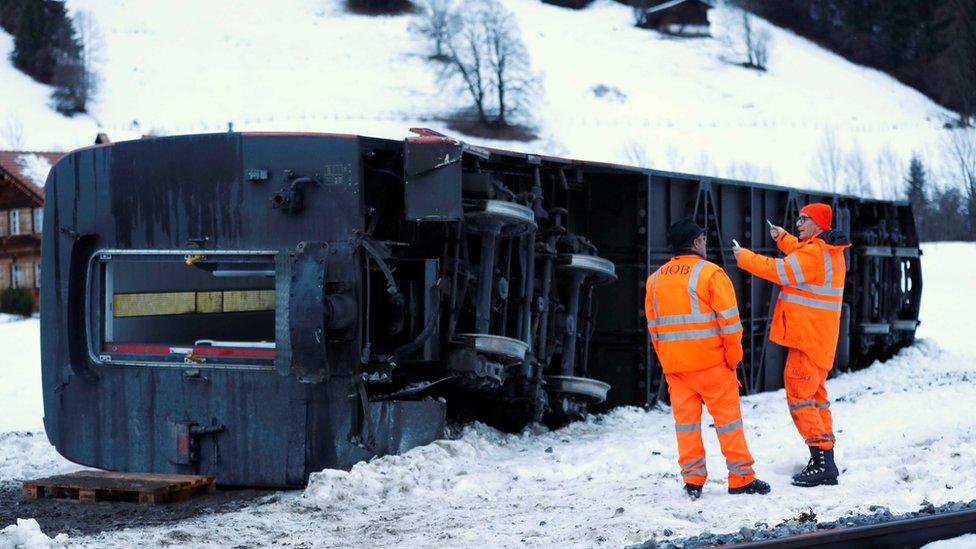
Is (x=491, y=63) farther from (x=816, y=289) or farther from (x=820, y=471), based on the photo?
(x=820, y=471)

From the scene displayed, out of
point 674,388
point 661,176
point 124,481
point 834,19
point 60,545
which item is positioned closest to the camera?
point 60,545

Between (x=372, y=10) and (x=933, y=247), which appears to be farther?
(x=372, y=10)

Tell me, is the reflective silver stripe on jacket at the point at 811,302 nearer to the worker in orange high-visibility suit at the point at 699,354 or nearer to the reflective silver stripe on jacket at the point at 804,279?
the reflective silver stripe on jacket at the point at 804,279

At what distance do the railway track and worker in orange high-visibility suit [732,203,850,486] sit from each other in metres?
1.38


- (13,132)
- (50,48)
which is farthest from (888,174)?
(50,48)

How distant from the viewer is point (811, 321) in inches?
300

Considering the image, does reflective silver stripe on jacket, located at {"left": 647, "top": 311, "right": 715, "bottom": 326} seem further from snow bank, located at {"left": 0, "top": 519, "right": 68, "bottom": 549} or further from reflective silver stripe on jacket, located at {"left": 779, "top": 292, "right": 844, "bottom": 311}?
snow bank, located at {"left": 0, "top": 519, "right": 68, "bottom": 549}

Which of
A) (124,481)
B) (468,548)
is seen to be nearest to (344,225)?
(124,481)

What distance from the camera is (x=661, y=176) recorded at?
483 inches

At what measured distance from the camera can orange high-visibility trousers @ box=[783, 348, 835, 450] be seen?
7.61 meters

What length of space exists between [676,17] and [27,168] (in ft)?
185

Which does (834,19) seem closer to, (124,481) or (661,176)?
(661,176)

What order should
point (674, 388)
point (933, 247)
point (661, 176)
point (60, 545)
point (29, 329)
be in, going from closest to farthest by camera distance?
point (60, 545), point (674, 388), point (661, 176), point (29, 329), point (933, 247)

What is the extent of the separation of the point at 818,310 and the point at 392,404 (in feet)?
9.37
